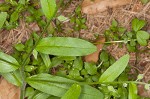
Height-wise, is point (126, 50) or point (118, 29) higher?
point (118, 29)

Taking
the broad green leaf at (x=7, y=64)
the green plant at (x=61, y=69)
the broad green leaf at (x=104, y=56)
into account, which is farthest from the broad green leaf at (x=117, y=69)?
the broad green leaf at (x=7, y=64)

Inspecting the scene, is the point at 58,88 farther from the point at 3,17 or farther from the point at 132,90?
the point at 3,17

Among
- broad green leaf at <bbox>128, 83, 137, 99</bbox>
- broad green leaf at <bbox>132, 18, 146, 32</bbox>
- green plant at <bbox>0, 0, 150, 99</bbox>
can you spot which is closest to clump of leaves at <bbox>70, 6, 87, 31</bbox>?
green plant at <bbox>0, 0, 150, 99</bbox>

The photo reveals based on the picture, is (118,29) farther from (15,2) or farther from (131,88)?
(15,2)

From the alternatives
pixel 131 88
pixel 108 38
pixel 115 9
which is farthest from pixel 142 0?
pixel 131 88

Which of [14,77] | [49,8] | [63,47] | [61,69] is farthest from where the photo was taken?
[61,69]

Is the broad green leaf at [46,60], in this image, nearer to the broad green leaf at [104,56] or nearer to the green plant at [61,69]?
the green plant at [61,69]

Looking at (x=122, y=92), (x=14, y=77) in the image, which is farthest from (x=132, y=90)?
(x=14, y=77)
